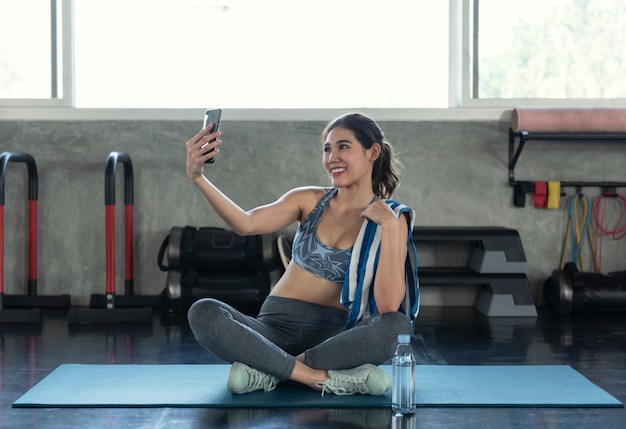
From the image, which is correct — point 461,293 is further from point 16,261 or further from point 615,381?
point 16,261

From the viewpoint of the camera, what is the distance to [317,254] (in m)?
2.93

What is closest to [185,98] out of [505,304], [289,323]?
[505,304]

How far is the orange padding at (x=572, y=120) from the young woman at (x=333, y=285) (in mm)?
1896

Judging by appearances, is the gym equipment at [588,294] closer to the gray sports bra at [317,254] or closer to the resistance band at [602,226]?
the resistance band at [602,226]

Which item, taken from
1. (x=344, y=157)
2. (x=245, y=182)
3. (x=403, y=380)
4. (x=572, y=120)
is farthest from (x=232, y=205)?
(x=572, y=120)

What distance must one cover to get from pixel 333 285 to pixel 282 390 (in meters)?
0.39

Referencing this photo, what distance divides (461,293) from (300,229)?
2.19 metres

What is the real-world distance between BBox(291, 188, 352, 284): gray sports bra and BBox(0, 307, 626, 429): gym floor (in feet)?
1.66

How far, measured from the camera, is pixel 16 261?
5.03 meters

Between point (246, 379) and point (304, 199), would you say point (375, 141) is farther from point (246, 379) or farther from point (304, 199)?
point (246, 379)

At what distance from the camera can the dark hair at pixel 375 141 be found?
296 centimetres

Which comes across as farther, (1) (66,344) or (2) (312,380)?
(1) (66,344)

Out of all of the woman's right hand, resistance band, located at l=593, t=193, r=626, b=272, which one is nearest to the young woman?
the woman's right hand

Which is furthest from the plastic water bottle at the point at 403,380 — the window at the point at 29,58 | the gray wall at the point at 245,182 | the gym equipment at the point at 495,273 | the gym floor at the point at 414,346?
the window at the point at 29,58
